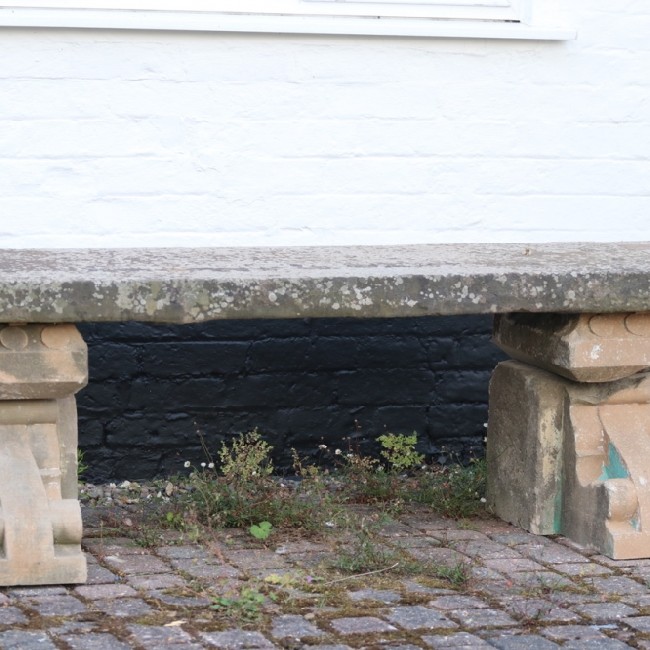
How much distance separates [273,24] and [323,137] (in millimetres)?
417

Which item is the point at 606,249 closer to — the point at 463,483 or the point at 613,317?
the point at 613,317

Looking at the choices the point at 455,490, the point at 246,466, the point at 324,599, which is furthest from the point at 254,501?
the point at 324,599

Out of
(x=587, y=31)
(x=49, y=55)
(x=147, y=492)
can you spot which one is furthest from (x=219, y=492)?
(x=587, y=31)

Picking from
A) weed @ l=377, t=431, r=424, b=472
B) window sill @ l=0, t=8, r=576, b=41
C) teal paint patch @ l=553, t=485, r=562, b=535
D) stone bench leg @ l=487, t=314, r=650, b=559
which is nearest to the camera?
stone bench leg @ l=487, t=314, r=650, b=559

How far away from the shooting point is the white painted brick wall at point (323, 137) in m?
4.25

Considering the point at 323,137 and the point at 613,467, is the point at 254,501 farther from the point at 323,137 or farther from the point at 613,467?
the point at 323,137

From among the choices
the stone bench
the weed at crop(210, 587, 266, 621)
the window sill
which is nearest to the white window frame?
the window sill

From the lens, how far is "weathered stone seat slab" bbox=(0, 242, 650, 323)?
3.03 m

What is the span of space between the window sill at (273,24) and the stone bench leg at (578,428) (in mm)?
1188

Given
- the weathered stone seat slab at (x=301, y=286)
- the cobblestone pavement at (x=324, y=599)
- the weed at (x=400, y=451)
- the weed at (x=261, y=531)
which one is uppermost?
the weathered stone seat slab at (x=301, y=286)

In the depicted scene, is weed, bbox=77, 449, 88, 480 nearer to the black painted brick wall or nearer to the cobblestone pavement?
the black painted brick wall

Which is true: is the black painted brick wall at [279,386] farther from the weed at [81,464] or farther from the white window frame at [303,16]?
the white window frame at [303,16]

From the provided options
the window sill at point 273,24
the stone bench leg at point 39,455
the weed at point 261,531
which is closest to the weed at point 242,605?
the stone bench leg at point 39,455

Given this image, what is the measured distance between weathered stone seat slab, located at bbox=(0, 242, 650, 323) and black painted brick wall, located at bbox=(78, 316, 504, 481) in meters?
0.95
